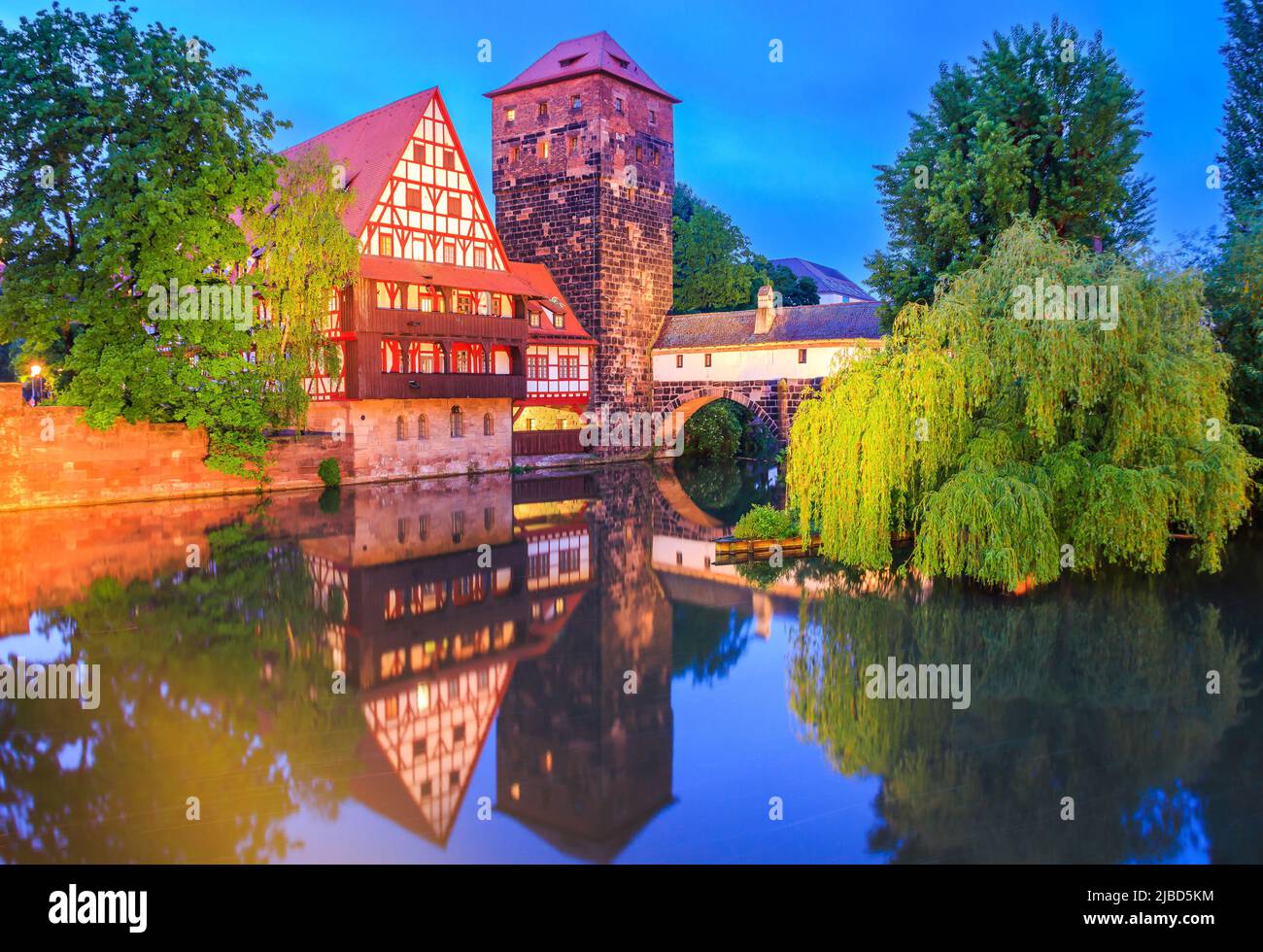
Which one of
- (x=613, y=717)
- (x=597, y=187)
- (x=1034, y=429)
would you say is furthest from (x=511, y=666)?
(x=597, y=187)

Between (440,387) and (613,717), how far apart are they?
22.2 m

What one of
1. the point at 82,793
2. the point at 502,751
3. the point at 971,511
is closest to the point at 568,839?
the point at 502,751

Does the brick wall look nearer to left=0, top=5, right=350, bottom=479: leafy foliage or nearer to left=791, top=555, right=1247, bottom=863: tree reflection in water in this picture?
left=0, top=5, right=350, bottom=479: leafy foliage

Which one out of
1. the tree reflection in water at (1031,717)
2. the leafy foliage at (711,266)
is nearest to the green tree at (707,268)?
the leafy foliage at (711,266)

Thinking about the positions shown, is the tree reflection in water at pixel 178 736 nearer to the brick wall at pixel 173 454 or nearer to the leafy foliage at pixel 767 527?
the leafy foliage at pixel 767 527

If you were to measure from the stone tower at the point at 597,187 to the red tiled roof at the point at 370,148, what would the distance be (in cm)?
727

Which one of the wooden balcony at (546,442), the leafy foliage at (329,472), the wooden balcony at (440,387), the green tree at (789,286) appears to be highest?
the green tree at (789,286)

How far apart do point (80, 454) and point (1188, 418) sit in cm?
2271

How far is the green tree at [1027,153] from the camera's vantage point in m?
20.5

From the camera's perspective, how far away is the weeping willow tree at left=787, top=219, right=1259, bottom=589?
42.3 ft

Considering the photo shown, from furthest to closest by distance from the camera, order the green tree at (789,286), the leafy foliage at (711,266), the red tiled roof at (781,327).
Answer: the green tree at (789,286) → the leafy foliage at (711,266) → the red tiled roof at (781,327)

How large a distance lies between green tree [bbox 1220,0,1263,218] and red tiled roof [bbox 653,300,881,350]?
1092cm
